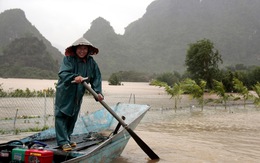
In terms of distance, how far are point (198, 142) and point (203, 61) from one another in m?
27.1

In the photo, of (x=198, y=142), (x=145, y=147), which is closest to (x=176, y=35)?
(x=198, y=142)

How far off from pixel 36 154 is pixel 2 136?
3979 millimetres

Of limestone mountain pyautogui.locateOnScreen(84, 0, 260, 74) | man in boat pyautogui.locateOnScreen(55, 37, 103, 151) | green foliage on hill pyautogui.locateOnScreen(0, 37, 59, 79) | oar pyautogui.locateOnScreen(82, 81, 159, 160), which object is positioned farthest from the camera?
limestone mountain pyautogui.locateOnScreen(84, 0, 260, 74)

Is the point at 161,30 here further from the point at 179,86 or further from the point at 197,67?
the point at 179,86

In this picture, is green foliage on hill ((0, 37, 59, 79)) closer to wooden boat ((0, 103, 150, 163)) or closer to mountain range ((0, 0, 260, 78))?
mountain range ((0, 0, 260, 78))

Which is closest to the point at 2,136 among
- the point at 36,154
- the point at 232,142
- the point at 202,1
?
the point at 36,154

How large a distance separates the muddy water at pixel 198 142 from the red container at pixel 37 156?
6.93ft

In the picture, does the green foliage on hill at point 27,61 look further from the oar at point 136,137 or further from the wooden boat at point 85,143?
the oar at point 136,137

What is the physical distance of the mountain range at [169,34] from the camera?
95875 millimetres

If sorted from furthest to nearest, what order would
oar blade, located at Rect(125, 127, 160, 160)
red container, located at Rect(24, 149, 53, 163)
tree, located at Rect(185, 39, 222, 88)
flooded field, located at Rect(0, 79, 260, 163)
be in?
tree, located at Rect(185, 39, 222, 88)
flooded field, located at Rect(0, 79, 260, 163)
oar blade, located at Rect(125, 127, 160, 160)
red container, located at Rect(24, 149, 53, 163)

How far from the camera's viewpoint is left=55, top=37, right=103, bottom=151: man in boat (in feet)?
13.5

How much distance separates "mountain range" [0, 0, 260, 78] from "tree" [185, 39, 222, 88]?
53.6 m

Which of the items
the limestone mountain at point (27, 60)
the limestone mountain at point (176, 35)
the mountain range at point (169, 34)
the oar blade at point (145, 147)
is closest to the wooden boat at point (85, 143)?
the oar blade at point (145, 147)

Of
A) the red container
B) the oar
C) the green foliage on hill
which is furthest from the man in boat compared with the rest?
the green foliage on hill
